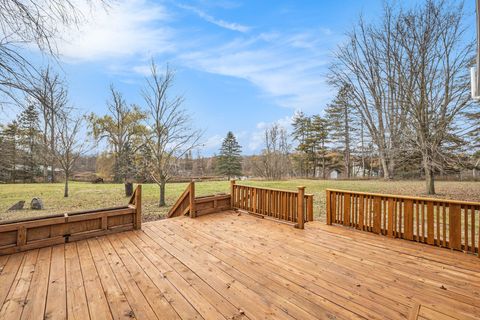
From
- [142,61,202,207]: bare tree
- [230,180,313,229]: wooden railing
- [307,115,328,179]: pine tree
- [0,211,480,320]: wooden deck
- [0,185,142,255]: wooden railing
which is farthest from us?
[307,115,328,179]: pine tree

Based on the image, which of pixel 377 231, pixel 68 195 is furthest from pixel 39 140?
pixel 377 231

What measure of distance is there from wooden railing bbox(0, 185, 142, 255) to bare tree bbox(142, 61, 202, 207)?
398cm

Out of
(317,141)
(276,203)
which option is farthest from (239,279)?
(317,141)

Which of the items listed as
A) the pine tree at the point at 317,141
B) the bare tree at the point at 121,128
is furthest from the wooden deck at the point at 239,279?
the pine tree at the point at 317,141

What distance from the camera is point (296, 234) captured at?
4160 millimetres

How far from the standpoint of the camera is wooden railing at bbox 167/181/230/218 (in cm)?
529

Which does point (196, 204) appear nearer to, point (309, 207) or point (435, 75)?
point (309, 207)

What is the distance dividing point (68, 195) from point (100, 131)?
562 cm

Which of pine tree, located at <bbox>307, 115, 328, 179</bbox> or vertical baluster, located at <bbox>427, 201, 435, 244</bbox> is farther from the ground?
pine tree, located at <bbox>307, 115, 328, 179</bbox>

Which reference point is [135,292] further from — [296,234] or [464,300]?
Result: [464,300]

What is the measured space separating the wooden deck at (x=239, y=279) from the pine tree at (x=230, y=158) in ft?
74.3

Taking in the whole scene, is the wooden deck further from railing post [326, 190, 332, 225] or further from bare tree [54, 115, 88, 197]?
bare tree [54, 115, 88, 197]

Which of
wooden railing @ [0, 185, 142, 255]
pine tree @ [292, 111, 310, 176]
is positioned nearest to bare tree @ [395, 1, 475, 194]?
wooden railing @ [0, 185, 142, 255]

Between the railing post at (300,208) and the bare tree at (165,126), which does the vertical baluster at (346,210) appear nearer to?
the railing post at (300,208)
